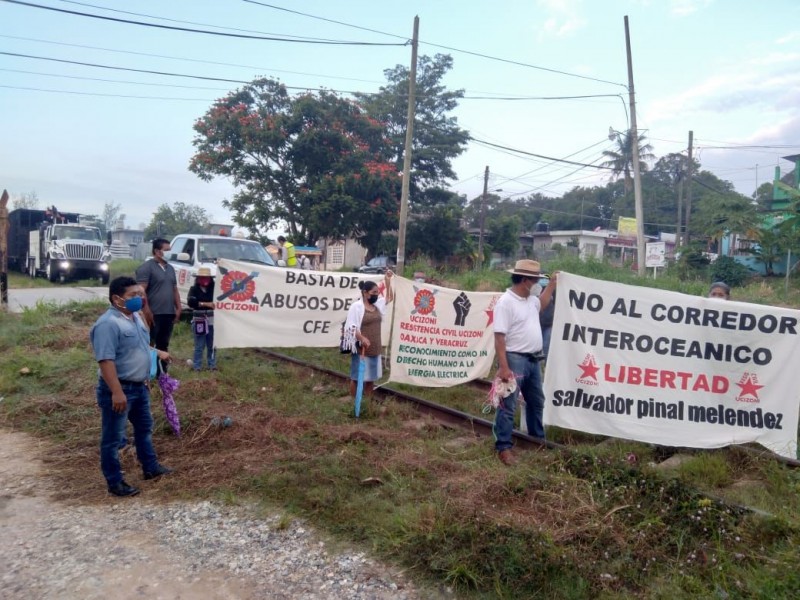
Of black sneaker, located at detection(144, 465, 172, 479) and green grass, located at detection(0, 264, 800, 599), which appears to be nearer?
green grass, located at detection(0, 264, 800, 599)

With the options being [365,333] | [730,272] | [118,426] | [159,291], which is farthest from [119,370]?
[730,272]

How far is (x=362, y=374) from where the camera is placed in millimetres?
7402

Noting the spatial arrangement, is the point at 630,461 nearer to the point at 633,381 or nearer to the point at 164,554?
the point at 633,381

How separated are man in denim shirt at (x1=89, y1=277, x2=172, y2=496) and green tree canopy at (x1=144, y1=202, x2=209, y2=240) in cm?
A: 5753

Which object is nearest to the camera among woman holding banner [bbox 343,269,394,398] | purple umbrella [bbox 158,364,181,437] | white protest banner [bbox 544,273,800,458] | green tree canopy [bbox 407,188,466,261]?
white protest banner [bbox 544,273,800,458]

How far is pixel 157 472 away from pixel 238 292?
14.5ft

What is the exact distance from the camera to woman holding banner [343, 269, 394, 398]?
7359 millimetres

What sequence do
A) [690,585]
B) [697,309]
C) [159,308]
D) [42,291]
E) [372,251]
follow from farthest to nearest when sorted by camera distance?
[372,251] < [42,291] < [159,308] < [697,309] < [690,585]

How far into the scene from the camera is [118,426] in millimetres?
5199

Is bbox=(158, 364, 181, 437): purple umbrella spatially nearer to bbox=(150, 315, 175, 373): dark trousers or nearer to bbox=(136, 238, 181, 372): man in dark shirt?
bbox=(136, 238, 181, 372): man in dark shirt

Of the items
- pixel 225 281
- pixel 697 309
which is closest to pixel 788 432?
pixel 697 309

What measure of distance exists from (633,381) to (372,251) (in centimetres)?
2542

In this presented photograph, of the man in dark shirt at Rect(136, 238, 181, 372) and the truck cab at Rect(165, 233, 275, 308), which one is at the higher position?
the truck cab at Rect(165, 233, 275, 308)

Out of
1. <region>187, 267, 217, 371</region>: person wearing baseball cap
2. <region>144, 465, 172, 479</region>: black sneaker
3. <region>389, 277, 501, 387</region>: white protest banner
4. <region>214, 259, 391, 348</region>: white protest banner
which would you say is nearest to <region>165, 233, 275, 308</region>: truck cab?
<region>214, 259, 391, 348</region>: white protest banner
